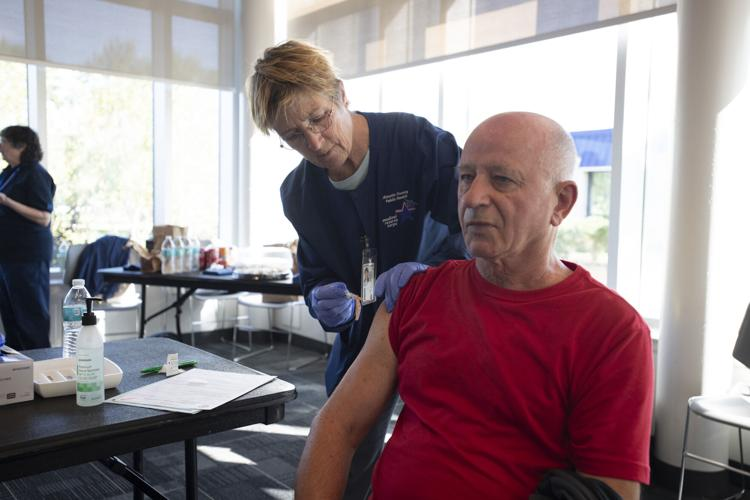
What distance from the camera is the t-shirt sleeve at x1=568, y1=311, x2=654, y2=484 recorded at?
1021 millimetres

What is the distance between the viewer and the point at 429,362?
1239 millimetres

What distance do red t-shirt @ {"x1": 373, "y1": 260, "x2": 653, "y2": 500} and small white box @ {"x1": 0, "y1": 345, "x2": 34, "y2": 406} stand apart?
795 millimetres

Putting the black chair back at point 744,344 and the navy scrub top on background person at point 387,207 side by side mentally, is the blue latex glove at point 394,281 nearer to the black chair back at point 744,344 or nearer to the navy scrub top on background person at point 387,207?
the navy scrub top on background person at point 387,207

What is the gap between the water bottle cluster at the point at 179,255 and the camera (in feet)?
13.2

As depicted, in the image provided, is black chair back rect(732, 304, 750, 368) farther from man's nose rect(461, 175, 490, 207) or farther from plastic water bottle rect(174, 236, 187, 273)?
plastic water bottle rect(174, 236, 187, 273)

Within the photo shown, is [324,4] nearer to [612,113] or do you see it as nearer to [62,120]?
[62,120]

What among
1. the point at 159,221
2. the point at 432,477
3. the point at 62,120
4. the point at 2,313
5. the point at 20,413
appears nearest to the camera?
the point at 432,477

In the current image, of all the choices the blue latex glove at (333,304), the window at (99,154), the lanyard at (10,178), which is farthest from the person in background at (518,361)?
the window at (99,154)

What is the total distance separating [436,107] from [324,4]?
4.67ft

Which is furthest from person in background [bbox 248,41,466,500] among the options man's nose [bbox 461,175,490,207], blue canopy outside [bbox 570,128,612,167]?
blue canopy outside [bbox 570,128,612,167]

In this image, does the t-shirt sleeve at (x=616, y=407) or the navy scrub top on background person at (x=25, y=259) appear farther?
the navy scrub top on background person at (x=25, y=259)

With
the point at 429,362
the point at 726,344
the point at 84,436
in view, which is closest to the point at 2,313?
the point at 84,436

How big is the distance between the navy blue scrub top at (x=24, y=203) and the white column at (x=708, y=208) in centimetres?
371

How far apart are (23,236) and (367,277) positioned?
3313mm
